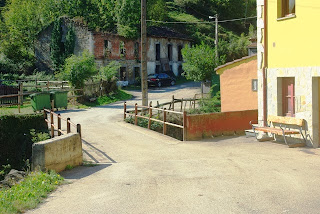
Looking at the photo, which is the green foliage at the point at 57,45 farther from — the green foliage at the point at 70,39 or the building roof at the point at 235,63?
the building roof at the point at 235,63

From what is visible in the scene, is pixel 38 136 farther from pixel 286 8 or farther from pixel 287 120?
pixel 286 8

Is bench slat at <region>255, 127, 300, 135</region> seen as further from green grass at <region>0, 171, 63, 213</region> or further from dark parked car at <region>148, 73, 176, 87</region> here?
dark parked car at <region>148, 73, 176, 87</region>

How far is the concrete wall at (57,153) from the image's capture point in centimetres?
1039

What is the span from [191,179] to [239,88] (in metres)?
12.1

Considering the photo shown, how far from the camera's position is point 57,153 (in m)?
10.7

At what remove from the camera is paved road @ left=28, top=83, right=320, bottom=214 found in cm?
770

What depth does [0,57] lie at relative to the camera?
142 ft

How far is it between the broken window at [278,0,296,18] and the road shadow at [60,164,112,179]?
316 inches

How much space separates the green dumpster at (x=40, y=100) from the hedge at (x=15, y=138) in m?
5.70

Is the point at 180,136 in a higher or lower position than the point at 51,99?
lower

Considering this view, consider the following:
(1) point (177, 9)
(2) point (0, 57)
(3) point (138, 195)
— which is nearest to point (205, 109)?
(3) point (138, 195)

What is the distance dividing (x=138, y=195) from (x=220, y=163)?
3.60 meters

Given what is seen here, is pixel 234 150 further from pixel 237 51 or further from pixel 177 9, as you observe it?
pixel 177 9

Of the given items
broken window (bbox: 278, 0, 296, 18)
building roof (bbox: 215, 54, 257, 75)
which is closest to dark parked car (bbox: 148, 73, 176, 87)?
building roof (bbox: 215, 54, 257, 75)
